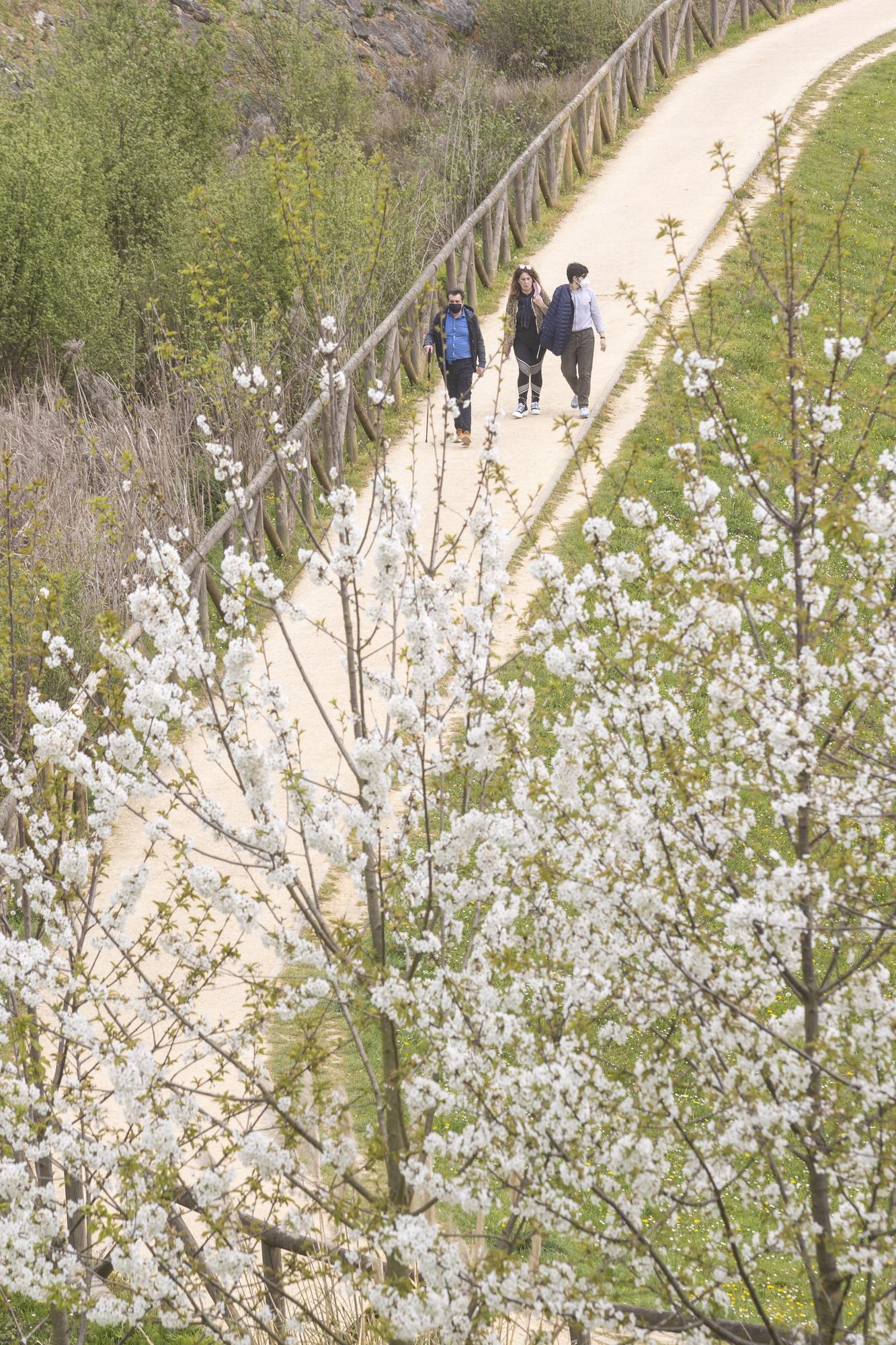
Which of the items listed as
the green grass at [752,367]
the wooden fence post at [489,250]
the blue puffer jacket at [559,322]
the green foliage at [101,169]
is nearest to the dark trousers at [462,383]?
the blue puffer jacket at [559,322]

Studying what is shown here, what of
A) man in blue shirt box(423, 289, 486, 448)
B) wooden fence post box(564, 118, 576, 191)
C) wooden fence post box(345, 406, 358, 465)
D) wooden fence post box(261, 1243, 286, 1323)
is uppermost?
wooden fence post box(564, 118, 576, 191)

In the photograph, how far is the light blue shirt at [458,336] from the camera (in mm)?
12516

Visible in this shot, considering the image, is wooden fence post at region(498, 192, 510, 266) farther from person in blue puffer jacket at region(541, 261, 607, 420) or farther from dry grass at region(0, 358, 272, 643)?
dry grass at region(0, 358, 272, 643)

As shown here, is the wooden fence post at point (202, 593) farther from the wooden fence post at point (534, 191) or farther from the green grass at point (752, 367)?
the wooden fence post at point (534, 191)

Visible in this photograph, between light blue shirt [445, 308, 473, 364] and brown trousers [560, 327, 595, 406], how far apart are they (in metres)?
1.06

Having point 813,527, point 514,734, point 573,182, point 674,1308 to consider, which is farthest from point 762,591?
point 573,182

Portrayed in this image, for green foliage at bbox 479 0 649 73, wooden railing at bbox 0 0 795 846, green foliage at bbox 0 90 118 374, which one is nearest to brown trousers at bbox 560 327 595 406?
wooden railing at bbox 0 0 795 846

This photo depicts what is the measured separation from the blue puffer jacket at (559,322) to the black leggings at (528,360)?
0.57ft

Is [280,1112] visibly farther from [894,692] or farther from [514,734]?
[894,692]

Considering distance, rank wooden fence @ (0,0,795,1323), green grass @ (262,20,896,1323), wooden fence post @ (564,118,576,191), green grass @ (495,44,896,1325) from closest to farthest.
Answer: wooden fence @ (0,0,795,1323), green grass @ (262,20,896,1323), green grass @ (495,44,896,1325), wooden fence post @ (564,118,576,191)

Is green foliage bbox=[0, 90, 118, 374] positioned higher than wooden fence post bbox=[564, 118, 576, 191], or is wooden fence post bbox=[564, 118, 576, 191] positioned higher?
wooden fence post bbox=[564, 118, 576, 191]

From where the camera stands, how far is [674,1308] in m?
4.05

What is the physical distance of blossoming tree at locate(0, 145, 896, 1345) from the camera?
13.3 feet

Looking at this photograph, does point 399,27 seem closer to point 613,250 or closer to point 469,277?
point 613,250
